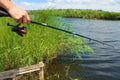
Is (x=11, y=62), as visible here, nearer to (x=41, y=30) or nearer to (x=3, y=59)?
(x=3, y=59)

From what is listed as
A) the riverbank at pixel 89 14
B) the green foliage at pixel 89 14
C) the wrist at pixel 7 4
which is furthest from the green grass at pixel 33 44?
the green foliage at pixel 89 14

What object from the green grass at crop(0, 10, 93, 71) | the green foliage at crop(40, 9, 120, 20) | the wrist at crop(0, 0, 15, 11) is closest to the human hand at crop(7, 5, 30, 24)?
the wrist at crop(0, 0, 15, 11)

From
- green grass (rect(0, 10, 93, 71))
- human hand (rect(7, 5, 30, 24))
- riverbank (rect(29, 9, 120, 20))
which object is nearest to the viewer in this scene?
human hand (rect(7, 5, 30, 24))

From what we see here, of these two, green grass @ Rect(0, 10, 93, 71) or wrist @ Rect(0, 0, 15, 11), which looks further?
green grass @ Rect(0, 10, 93, 71)

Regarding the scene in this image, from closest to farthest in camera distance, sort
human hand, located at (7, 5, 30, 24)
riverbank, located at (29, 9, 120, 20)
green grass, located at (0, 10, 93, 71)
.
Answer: human hand, located at (7, 5, 30, 24), green grass, located at (0, 10, 93, 71), riverbank, located at (29, 9, 120, 20)

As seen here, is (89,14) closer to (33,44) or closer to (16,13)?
(33,44)

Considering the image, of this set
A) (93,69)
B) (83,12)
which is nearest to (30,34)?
(93,69)

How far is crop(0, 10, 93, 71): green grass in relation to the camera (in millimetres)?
7938

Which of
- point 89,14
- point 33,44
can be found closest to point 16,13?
point 33,44

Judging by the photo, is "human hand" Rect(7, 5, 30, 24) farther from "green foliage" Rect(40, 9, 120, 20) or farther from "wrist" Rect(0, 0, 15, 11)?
"green foliage" Rect(40, 9, 120, 20)

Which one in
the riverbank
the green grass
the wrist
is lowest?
the riverbank

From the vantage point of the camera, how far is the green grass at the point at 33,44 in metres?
7.94

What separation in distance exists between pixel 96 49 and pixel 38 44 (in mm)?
8377

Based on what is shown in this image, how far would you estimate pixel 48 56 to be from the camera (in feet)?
33.2
